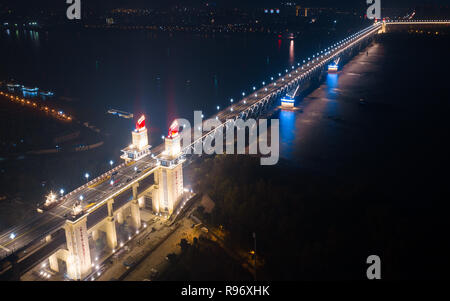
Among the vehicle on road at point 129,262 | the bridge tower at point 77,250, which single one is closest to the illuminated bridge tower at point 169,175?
the vehicle on road at point 129,262

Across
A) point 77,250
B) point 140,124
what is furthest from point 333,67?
point 77,250

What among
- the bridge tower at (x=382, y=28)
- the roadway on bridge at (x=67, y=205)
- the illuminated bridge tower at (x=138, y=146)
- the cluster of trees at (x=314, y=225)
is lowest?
the cluster of trees at (x=314, y=225)

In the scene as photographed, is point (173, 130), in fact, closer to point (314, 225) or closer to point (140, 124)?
point (140, 124)

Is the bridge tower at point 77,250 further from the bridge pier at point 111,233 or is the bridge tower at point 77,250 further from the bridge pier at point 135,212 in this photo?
the bridge pier at point 135,212

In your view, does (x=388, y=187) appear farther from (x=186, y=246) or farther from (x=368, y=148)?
(x=186, y=246)

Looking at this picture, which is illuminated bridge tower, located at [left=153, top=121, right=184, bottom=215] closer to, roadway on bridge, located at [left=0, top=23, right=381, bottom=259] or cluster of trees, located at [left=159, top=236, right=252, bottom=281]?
roadway on bridge, located at [left=0, top=23, right=381, bottom=259]
